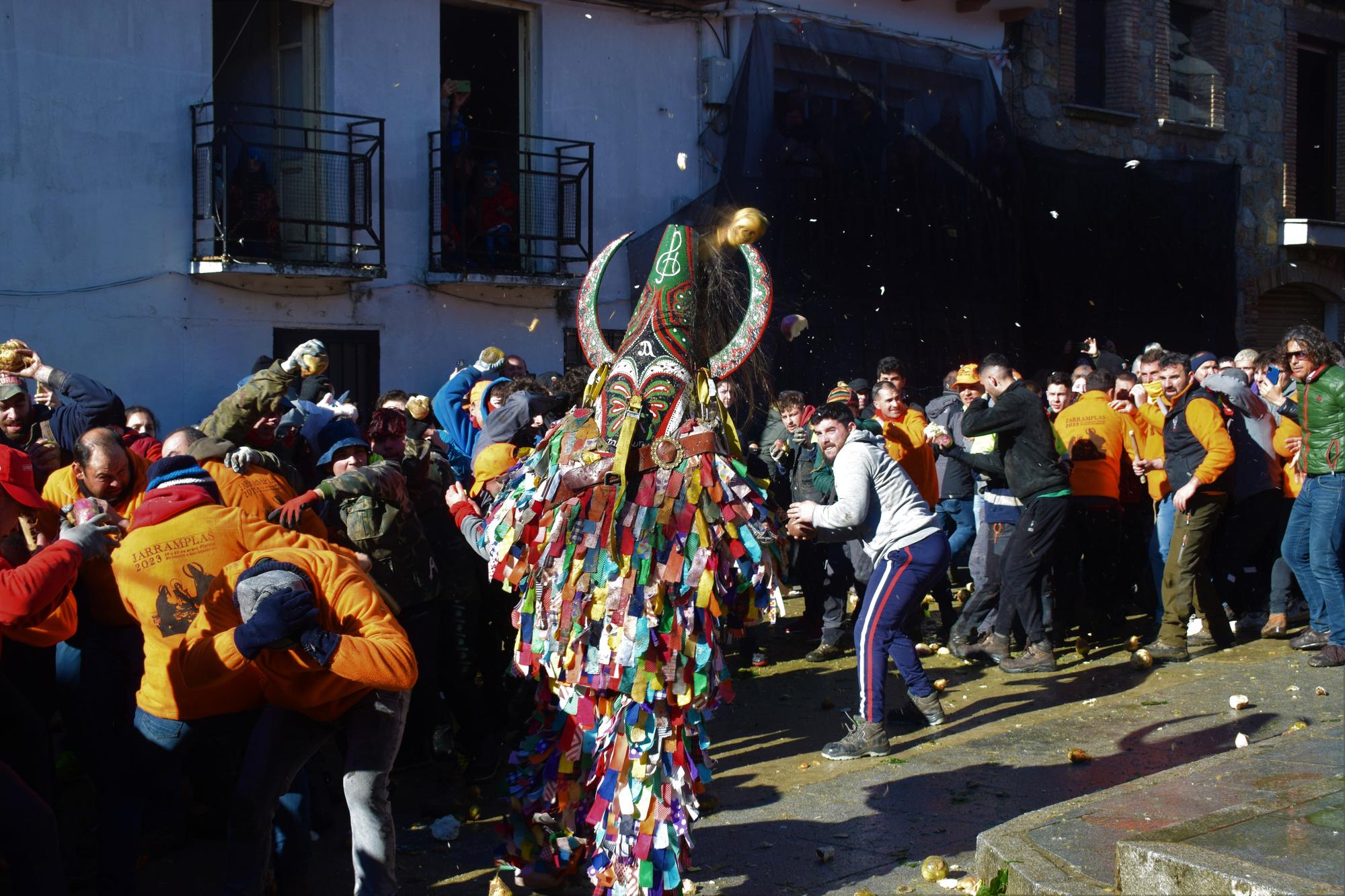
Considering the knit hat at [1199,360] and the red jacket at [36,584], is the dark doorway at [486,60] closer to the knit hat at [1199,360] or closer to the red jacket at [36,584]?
the knit hat at [1199,360]

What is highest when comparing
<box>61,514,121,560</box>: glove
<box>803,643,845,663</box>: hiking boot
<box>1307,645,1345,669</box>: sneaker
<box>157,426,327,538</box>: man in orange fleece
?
<box>157,426,327,538</box>: man in orange fleece

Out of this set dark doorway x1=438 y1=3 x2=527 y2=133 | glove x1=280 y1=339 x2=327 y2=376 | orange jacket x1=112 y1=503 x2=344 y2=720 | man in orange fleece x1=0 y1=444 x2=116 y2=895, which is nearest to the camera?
man in orange fleece x1=0 y1=444 x2=116 y2=895

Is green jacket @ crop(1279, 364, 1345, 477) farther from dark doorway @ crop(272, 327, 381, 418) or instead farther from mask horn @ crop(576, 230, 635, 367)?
dark doorway @ crop(272, 327, 381, 418)

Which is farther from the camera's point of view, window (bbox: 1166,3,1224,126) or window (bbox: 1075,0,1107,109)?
window (bbox: 1166,3,1224,126)

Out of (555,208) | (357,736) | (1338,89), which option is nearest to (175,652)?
(357,736)

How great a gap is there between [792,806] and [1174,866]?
1.87 metres

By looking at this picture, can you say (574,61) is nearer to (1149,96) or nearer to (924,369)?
(924,369)

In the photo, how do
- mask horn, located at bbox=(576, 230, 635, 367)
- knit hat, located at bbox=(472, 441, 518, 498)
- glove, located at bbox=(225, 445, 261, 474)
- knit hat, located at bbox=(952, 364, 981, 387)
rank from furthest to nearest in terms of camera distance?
knit hat, located at bbox=(952, 364, 981, 387) → knit hat, located at bbox=(472, 441, 518, 498) → glove, located at bbox=(225, 445, 261, 474) → mask horn, located at bbox=(576, 230, 635, 367)

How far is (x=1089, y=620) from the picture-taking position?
31.4 feet

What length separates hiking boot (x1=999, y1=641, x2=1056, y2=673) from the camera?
862 cm

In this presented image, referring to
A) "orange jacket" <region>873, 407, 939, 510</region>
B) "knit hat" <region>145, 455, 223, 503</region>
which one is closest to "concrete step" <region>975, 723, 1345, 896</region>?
"orange jacket" <region>873, 407, 939, 510</region>

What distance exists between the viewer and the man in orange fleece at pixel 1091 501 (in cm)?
917

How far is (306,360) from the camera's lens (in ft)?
20.5

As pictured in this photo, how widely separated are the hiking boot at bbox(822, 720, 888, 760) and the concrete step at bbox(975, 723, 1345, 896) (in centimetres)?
127
